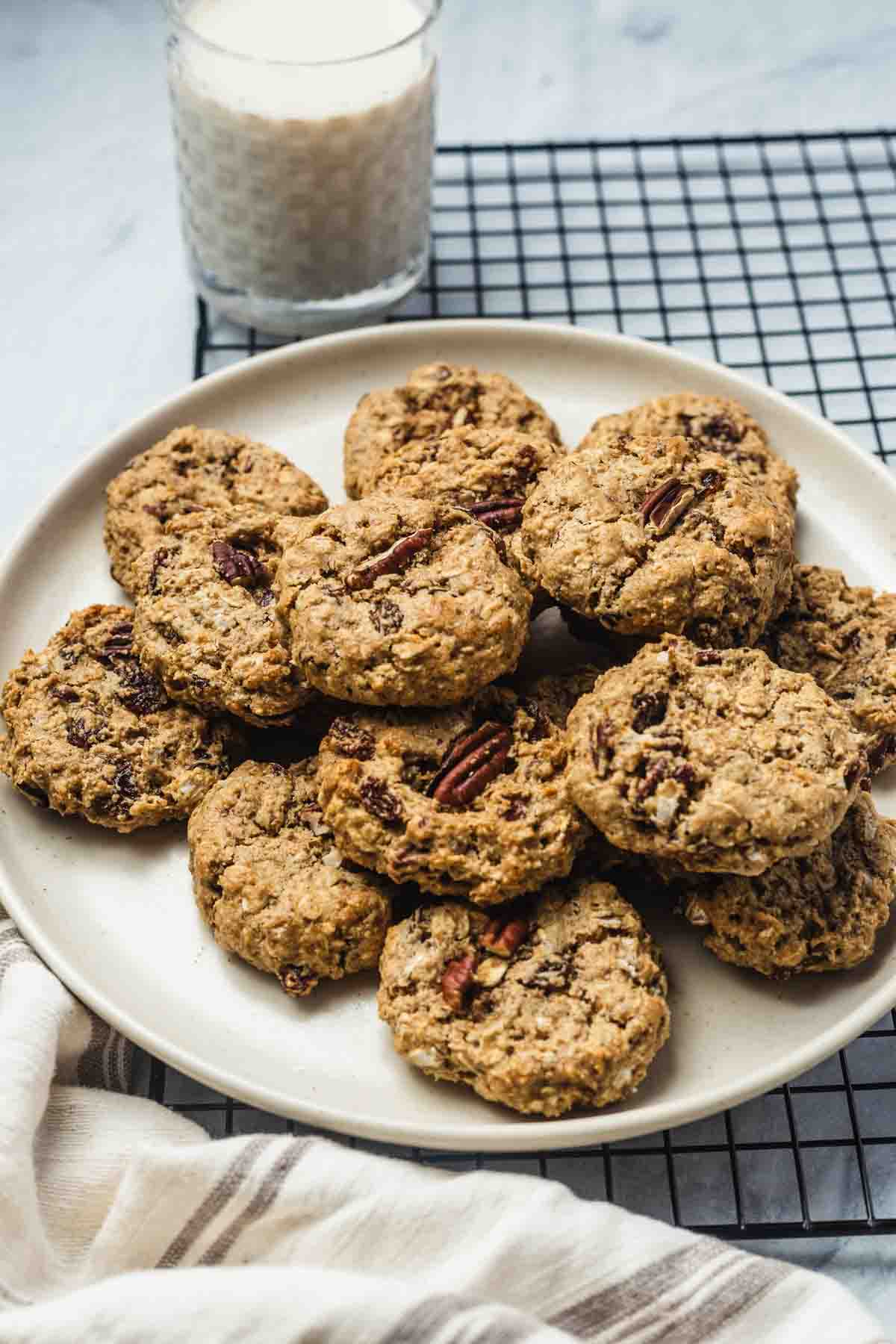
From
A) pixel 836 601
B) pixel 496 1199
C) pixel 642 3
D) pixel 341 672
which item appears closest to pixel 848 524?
pixel 836 601

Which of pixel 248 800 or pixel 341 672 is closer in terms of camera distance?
pixel 341 672

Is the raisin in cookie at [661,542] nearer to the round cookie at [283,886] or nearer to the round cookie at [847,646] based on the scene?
the round cookie at [847,646]

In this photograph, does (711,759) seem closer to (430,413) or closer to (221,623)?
(221,623)

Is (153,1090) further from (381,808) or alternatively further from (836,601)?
(836,601)

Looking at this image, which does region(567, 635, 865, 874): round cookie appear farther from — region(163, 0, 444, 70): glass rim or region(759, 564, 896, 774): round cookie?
region(163, 0, 444, 70): glass rim

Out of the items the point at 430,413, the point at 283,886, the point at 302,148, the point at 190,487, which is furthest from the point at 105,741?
the point at 302,148

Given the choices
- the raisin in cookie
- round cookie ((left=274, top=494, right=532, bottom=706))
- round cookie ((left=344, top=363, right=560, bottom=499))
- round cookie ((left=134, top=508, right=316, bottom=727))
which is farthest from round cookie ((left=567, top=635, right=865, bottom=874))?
round cookie ((left=344, top=363, right=560, bottom=499))
